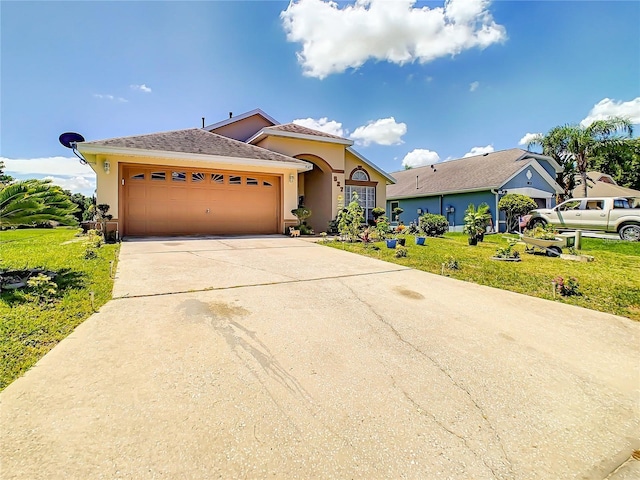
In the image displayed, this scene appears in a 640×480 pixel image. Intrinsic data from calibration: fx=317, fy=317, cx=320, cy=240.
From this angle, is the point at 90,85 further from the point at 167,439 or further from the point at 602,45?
the point at 602,45

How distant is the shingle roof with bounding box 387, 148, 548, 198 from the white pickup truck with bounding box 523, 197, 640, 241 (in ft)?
→ 14.1

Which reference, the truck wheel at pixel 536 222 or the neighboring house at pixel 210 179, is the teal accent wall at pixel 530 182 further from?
the neighboring house at pixel 210 179

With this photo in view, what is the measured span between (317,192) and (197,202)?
6.67 meters

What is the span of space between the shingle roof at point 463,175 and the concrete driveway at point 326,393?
17.6m

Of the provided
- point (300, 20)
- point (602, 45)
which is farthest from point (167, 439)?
point (602, 45)

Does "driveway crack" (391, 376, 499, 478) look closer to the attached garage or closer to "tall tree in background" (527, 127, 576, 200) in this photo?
the attached garage

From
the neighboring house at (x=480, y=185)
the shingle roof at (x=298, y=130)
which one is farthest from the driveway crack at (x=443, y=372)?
the neighboring house at (x=480, y=185)

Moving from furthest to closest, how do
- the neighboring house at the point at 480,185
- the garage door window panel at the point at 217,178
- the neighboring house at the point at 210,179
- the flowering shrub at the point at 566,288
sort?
1. the neighboring house at the point at 480,185
2. the garage door window panel at the point at 217,178
3. the neighboring house at the point at 210,179
4. the flowering shrub at the point at 566,288

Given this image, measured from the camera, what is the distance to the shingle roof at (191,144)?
444 inches

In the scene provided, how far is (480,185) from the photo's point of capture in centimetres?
1978

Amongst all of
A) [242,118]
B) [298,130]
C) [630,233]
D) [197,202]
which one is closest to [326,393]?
[197,202]

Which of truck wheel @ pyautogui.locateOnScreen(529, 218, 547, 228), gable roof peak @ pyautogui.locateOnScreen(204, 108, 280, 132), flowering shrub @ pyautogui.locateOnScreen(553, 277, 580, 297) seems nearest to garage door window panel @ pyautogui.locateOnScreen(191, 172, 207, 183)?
gable roof peak @ pyautogui.locateOnScreen(204, 108, 280, 132)

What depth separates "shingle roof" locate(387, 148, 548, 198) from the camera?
19.9m

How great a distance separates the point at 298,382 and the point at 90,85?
1364 cm
